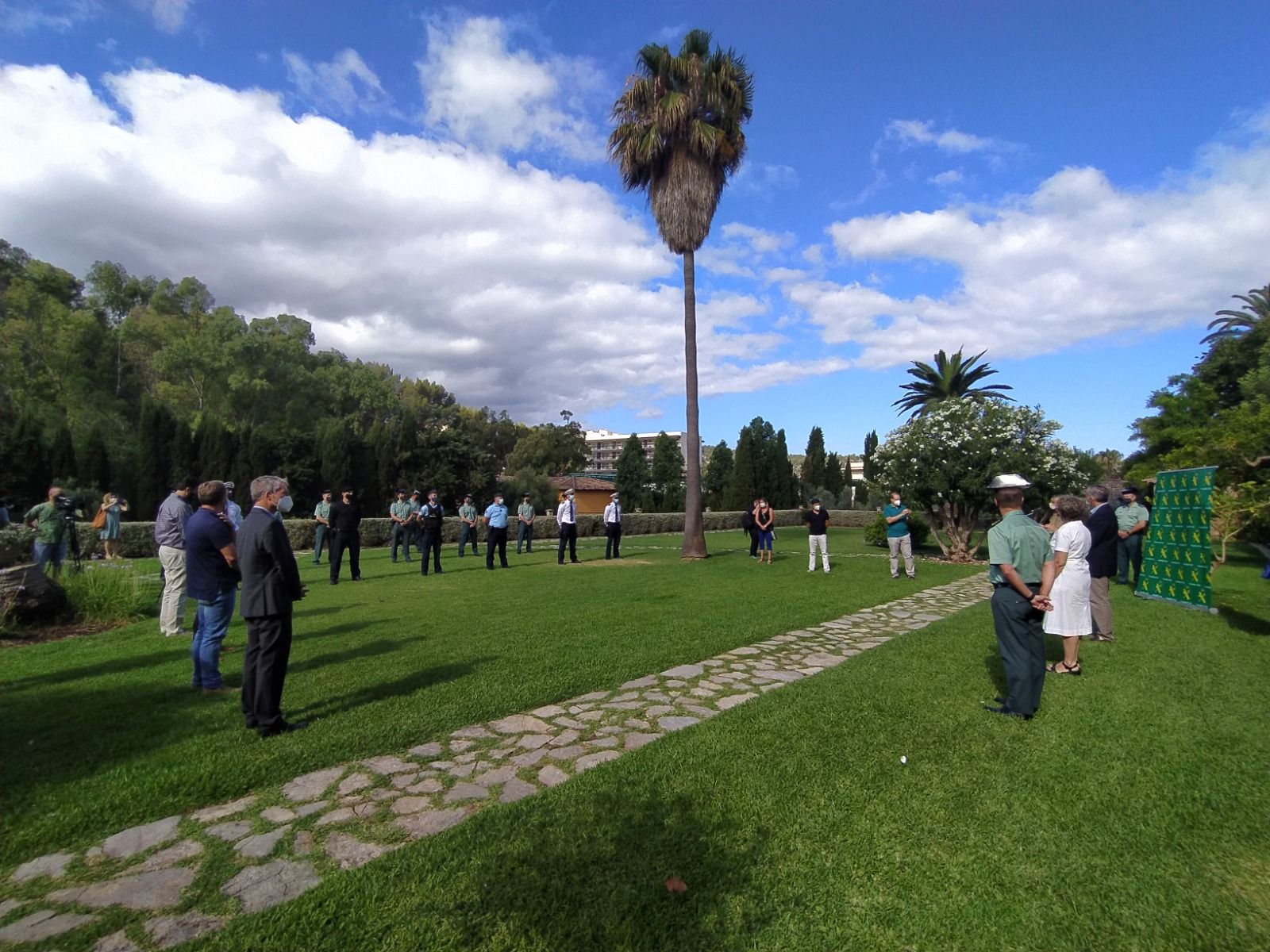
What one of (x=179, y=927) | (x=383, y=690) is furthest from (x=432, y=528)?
(x=179, y=927)

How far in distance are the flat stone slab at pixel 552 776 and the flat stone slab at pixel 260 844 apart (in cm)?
128

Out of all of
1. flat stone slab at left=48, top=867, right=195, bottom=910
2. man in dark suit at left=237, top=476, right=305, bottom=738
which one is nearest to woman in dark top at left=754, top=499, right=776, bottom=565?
man in dark suit at left=237, top=476, right=305, bottom=738

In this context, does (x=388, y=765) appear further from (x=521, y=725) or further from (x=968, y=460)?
(x=968, y=460)

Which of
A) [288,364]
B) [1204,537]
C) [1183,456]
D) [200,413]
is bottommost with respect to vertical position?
[1204,537]

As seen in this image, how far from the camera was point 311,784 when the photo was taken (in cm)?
385

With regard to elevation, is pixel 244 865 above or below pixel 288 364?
below

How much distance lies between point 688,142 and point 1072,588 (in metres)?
14.5

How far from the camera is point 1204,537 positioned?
9.09 metres

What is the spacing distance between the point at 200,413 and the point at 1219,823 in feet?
145

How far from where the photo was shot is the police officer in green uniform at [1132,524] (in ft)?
35.8

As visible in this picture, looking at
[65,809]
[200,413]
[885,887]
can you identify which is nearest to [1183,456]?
[885,887]

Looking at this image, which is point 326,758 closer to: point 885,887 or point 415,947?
point 415,947

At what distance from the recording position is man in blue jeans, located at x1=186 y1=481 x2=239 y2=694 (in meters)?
5.60

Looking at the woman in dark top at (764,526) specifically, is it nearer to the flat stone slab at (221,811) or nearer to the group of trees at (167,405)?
the flat stone slab at (221,811)
